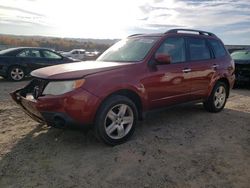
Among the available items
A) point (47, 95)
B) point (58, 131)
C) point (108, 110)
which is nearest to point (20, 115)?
point (58, 131)

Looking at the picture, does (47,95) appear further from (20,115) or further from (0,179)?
(20,115)

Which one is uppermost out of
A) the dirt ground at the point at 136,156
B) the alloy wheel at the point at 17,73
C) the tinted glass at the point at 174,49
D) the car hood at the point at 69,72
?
the tinted glass at the point at 174,49

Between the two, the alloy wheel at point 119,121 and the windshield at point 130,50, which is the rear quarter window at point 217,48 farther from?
the alloy wheel at point 119,121

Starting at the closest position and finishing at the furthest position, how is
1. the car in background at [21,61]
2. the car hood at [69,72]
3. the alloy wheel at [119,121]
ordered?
the car hood at [69,72] → the alloy wheel at [119,121] → the car in background at [21,61]

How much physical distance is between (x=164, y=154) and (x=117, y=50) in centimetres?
226

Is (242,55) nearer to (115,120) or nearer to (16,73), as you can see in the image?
(115,120)

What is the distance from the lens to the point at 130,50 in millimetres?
5074

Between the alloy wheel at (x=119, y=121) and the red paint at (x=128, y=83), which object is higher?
the red paint at (x=128, y=83)

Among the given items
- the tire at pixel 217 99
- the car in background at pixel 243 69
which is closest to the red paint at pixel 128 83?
the tire at pixel 217 99

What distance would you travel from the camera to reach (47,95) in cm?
393

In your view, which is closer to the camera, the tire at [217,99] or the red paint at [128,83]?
the red paint at [128,83]

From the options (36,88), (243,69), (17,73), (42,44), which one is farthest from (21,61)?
(42,44)

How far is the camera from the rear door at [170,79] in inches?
184

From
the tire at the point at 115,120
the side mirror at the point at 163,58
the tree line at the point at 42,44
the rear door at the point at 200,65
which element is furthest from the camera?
the tree line at the point at 42,44
